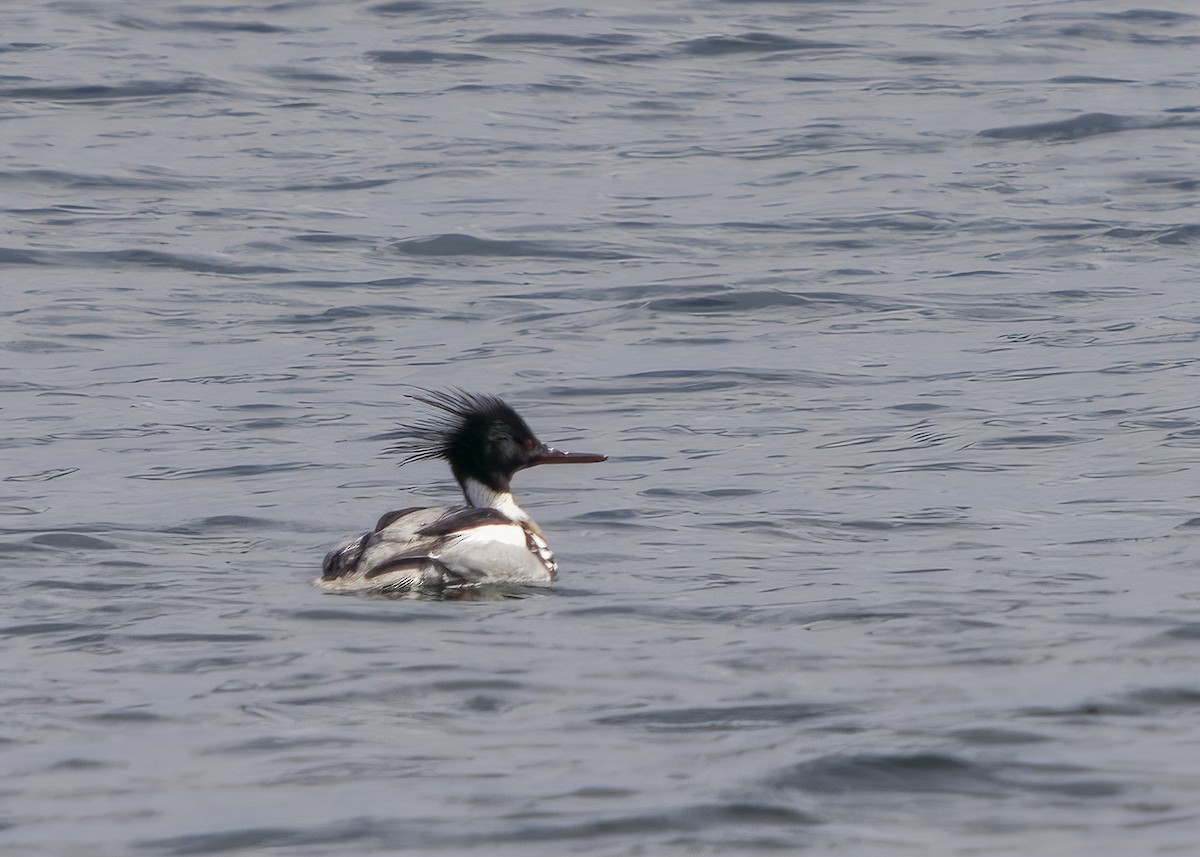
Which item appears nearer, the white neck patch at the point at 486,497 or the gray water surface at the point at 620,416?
the gray water surface at the point at 620,416

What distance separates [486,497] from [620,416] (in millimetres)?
2388

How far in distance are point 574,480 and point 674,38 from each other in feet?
44.3

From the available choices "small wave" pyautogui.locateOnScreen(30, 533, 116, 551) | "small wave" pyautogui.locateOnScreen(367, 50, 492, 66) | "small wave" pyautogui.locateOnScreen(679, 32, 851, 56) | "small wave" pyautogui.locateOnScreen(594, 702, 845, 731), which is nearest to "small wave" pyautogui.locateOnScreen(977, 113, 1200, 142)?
"small wave" pyautogui.locateOnScreen(679, 32, 851, 56)

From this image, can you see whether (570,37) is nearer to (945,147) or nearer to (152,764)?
(945,147)

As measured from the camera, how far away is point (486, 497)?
9828 mm

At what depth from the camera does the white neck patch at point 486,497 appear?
973 cm

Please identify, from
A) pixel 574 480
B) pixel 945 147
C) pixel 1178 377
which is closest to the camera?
pixel 574 480

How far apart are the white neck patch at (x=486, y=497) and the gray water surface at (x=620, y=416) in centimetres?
27

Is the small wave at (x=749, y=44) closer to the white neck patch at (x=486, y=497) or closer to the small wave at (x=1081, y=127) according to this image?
the small wave at (x=1081, y=127)

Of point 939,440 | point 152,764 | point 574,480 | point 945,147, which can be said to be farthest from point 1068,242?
point 152,764

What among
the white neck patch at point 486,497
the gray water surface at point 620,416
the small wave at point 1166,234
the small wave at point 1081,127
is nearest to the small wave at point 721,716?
the gray water surface at point 620,416

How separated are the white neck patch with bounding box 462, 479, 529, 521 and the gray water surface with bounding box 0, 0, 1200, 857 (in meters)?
0.27

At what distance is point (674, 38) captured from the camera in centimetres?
2373

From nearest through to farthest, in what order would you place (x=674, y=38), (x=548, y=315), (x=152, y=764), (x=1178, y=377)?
(x=152, y=764) → (x=1178, y=377) → (x=548, y=315) → (x=674, y=38)
